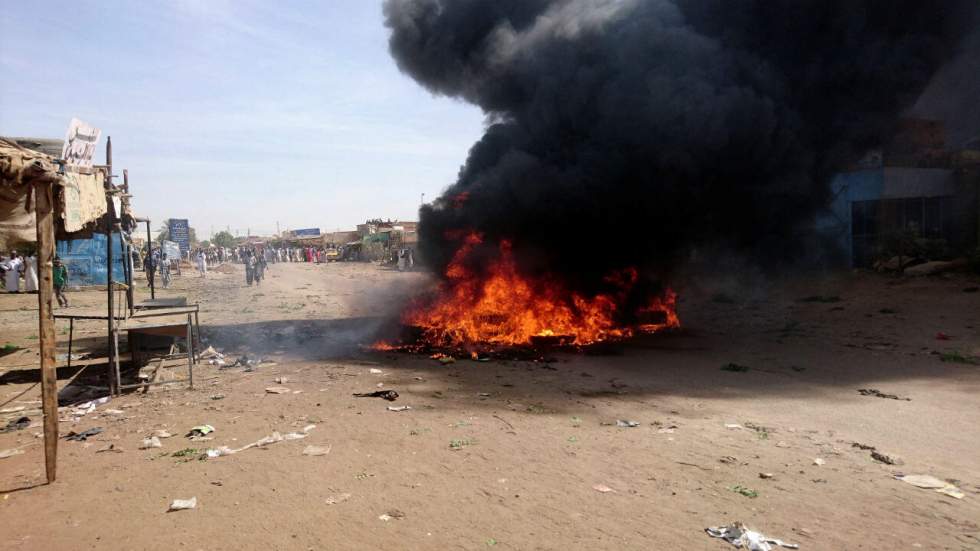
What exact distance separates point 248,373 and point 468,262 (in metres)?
5.58

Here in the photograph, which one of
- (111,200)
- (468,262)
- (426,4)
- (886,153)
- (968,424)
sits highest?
(426,4)

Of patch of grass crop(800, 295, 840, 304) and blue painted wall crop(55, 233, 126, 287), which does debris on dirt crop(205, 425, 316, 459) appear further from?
blue painted wall crop(55, 233, 126, 287)

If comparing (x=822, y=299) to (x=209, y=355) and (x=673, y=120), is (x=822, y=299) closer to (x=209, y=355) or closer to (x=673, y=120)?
(x=673, y=120)

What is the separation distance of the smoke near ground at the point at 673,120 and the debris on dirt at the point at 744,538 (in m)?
9.54

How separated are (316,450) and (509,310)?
7.71 meters

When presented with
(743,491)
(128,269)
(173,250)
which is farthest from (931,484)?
(173,250)

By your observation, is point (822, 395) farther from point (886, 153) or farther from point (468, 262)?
point (886, 153)

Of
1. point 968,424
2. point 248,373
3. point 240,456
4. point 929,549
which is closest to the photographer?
point 929,549

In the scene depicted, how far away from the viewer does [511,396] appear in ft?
26.9

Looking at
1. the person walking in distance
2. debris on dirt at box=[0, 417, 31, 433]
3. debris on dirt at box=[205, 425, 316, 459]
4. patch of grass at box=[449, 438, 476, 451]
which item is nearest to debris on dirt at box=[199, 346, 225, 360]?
debris on dirt at box=[0, 417, 31, 433]

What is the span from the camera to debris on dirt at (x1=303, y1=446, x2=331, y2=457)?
18.7 feet

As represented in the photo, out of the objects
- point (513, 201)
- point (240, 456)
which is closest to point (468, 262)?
point (513, 201)

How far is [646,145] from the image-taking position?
13.1 meters

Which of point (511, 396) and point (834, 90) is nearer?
point (511, 396)
